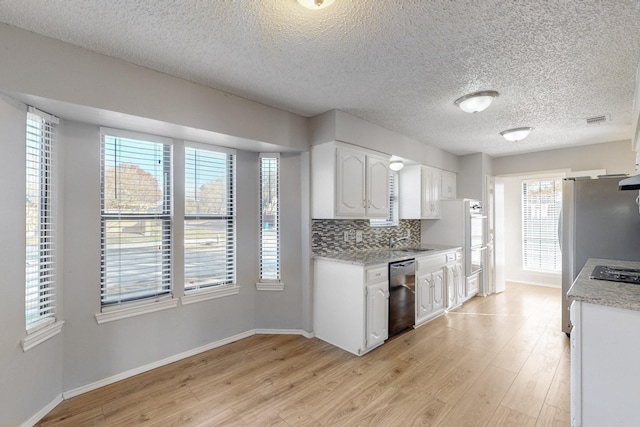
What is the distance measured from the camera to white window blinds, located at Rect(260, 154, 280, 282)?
135 inches

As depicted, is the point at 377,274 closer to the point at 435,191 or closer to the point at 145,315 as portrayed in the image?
the point at 145,315

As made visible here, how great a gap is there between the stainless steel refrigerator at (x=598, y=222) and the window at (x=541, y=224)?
2.89 m

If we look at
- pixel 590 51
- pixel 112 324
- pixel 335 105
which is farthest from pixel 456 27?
pixel 112 324

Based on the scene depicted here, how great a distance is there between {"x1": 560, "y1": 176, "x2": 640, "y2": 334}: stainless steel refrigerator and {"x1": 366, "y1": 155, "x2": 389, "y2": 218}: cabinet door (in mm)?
1990

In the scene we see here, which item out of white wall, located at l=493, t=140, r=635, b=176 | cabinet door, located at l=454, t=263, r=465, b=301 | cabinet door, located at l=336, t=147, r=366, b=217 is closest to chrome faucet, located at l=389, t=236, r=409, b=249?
cabinet door, located at l=454, t=263, r=465, b=301

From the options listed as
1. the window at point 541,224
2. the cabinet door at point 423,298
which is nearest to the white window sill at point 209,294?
the cabinet door at point 423,298

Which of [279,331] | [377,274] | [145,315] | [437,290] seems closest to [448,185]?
[437,290]

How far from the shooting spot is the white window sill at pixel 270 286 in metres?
3.42

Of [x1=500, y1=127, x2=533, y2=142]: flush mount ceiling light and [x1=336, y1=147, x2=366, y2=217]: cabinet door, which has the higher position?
[x1=500, y1=127, x2=533, y2=142]: flush mount ceiling light

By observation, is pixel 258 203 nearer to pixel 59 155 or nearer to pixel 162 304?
pixel 162 304

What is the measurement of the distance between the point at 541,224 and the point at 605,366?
5338mm

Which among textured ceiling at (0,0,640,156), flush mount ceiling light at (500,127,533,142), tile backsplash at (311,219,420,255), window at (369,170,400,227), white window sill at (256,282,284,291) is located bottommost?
white window sill at (256,282,284,291)

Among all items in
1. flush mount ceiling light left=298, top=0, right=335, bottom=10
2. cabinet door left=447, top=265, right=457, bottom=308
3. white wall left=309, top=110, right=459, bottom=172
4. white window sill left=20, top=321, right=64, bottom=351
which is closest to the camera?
flush mount ceiling light left=298, top=0, right=335, bottom=10

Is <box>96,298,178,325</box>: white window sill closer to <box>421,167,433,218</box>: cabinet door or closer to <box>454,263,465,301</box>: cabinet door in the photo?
<box>421,167,433,218</box>: cabinet door
